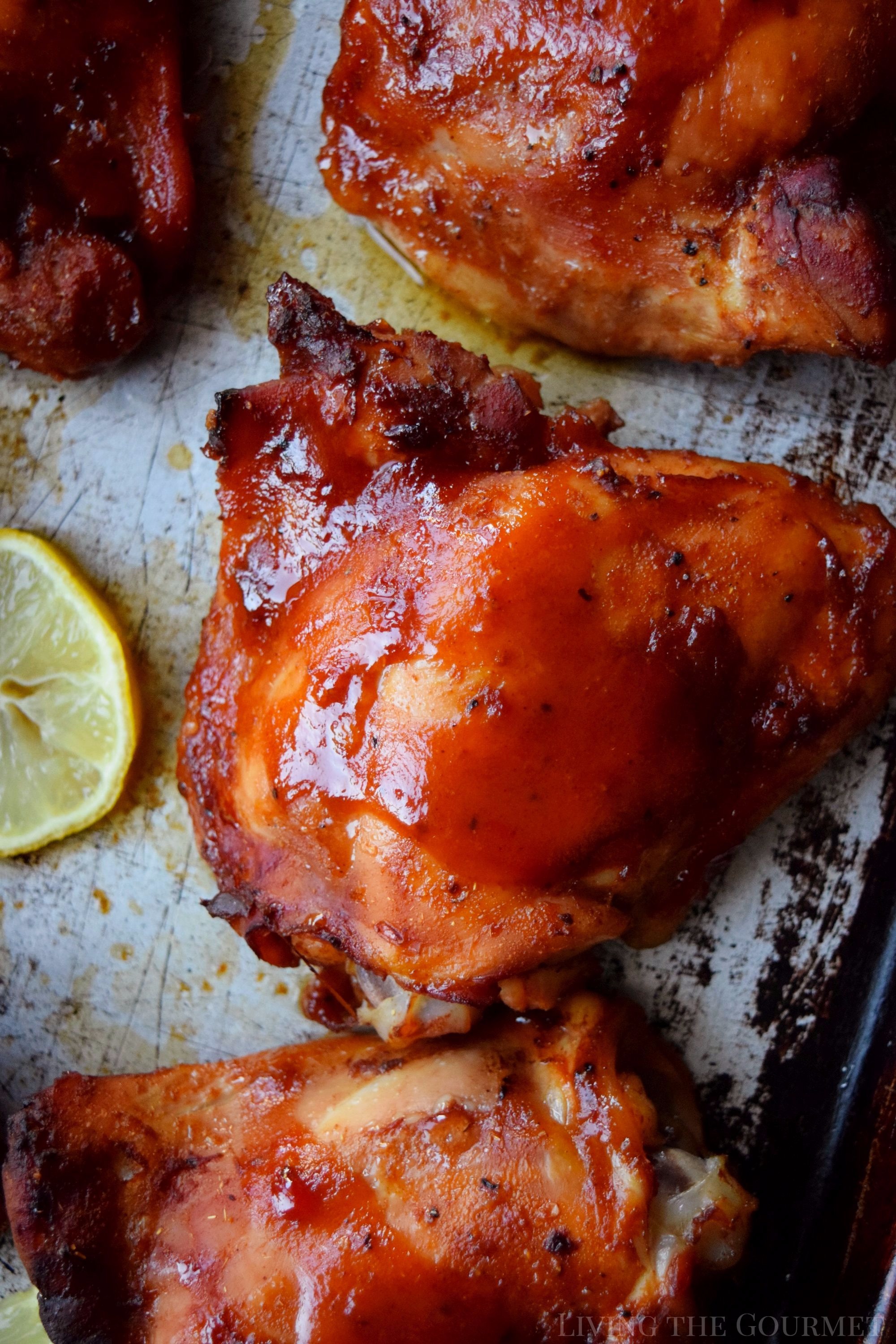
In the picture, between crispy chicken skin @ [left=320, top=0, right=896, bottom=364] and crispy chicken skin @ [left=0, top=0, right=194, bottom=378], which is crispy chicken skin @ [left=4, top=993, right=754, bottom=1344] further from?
crispy chicken skin @ [left=0, top=0, right=194, bottom=378]

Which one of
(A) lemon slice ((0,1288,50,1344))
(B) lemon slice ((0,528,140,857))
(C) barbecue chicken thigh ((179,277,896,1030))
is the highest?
(C) barbecue chicken thigh ((179,277,896,1030))

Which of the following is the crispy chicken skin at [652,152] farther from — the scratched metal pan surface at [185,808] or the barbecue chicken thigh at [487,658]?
the barbecue chicken thigh at [487,658]

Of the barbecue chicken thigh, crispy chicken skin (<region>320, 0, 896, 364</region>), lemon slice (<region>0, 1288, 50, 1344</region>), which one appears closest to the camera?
the barbecue chicken thigh

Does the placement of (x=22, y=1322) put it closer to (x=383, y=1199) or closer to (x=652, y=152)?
(x=383, y=1199)

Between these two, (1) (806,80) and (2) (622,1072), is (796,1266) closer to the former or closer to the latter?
(2) (622,1072)

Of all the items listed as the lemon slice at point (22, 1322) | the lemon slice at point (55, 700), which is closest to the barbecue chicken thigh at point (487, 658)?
the lemon slice at point (55, 700)

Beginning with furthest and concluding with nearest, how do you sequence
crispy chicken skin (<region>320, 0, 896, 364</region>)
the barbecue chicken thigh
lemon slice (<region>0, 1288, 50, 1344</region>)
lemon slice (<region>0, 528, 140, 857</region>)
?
lemon slice (<region>0, 528, 140, 857</region>) → lemon slice (<region>0, 1288, 50, 1344</region>) → crispy chicken skin (<region>320, 0, 896, 364</region>) → the barbecue chicken thigh

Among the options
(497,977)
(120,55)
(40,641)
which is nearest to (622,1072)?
(497,977)

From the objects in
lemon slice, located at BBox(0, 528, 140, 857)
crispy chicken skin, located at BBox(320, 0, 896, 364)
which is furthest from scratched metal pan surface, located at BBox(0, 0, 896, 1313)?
crispy chicken skin, located at BBox(320, 0, 896, 364)
